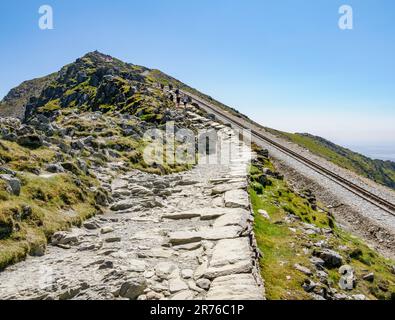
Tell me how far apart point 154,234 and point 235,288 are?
5.23 m

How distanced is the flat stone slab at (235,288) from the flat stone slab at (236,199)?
650cm

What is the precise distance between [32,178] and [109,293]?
301 inches

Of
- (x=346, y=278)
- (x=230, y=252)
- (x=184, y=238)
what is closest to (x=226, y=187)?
(x=184, y=238)

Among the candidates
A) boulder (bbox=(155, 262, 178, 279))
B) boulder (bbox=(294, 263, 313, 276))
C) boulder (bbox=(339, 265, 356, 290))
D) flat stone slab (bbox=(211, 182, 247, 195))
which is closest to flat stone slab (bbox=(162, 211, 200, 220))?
flat stone slab (bbox=(211, 182, 247, 195))

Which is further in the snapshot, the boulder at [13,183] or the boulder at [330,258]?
the boulder at [330,258]

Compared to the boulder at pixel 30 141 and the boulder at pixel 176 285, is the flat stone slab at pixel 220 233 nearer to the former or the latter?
the boulder at pixel 176 285

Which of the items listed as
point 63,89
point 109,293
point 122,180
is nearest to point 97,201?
point 122,180

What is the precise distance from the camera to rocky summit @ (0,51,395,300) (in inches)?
364

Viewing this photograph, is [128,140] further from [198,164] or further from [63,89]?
[63,89]

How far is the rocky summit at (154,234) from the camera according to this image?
30.3ft

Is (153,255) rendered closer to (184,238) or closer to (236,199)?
(184,238)

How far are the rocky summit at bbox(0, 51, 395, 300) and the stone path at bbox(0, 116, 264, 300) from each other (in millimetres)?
38

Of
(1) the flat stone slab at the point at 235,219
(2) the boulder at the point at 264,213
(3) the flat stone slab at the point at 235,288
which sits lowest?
(2) the boulder at the point at 264,213

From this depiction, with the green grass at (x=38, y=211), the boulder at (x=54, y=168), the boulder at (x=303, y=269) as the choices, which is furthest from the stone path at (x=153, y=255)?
the boulder at (x=54, y=168)
